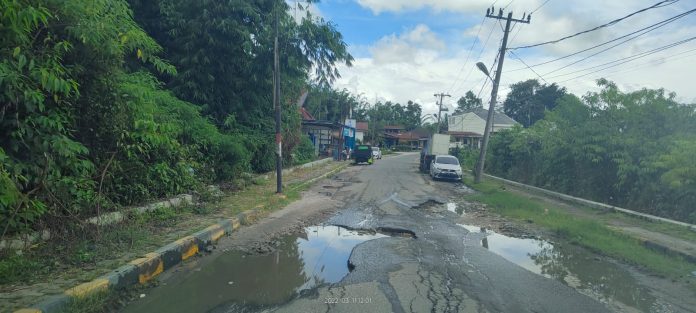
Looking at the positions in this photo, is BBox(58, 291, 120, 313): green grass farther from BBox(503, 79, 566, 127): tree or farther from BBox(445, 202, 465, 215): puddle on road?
BBox(503, 79, 566, 127): tree

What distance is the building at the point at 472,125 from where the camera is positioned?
63.3 m

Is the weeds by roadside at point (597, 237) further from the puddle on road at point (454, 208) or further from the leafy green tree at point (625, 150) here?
the leafy green tree at point (625, 150)

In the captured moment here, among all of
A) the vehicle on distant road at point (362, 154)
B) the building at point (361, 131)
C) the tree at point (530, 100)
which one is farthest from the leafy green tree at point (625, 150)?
the building at point (361, 131)

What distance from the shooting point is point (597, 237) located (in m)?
9.27

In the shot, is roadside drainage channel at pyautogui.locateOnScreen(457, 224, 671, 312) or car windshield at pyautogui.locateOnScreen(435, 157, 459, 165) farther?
car windshield at pyautogui.locateOnScreen(435, 157, 459, 165)

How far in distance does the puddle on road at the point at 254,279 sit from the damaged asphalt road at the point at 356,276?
1 centimetres

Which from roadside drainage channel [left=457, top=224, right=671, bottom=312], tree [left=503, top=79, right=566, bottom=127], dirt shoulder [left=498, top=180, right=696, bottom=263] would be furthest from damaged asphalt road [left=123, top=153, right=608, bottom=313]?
tree [left=503, top=79, right=566, bottom=127]

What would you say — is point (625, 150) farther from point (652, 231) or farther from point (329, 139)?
point (329, 139)

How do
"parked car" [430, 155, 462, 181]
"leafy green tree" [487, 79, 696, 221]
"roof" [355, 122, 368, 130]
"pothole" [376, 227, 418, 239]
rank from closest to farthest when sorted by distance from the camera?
"pothole" [376, 227, 418, 239] < "leafy green tree" [487, 79, 696, 221] < "parked car" [430, 155, 462, 181] < "roof" [355, 122, 368, 130]

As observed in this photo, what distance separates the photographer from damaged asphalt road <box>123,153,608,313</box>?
15.9ft

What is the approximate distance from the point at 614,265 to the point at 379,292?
4789mm

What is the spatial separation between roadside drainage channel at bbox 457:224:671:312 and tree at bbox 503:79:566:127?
67854 mm

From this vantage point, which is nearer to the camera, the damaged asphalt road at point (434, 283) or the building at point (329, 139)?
the damaged asphalt road at point (434, 283)

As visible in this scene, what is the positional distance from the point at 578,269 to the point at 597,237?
2759 millimetres
